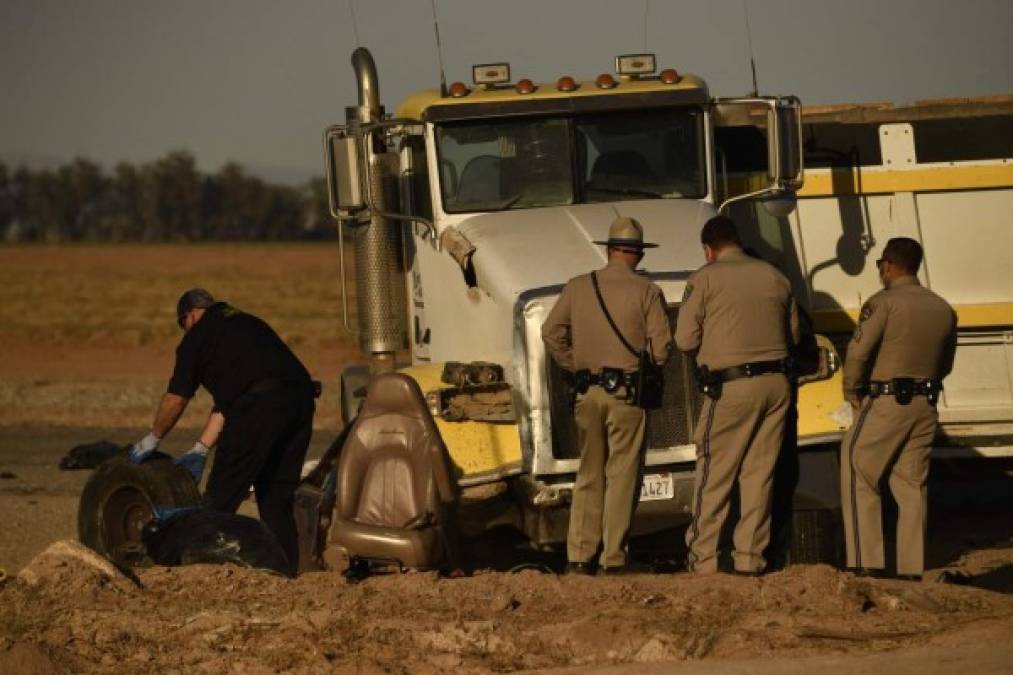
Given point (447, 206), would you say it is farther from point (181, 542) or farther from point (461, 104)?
point (181, 542)

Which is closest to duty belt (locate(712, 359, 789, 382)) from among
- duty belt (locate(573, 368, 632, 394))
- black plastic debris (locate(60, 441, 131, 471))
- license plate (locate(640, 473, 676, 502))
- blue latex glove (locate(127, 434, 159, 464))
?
duty belt (locate(573, 368, 632, 394))

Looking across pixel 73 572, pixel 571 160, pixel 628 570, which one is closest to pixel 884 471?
pixel 628 570

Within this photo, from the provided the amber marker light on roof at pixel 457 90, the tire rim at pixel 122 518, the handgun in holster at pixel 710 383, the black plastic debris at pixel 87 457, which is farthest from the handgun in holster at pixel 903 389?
the black plastic debris at pixel 87 457

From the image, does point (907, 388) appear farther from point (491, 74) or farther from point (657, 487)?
point (491, 74)

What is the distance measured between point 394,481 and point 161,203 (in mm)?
111511

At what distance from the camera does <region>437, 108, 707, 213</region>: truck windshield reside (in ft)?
41.5

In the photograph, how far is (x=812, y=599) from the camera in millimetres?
9117

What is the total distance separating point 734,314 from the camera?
33.5 feet

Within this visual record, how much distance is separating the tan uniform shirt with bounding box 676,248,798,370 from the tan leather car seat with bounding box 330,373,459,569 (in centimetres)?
149

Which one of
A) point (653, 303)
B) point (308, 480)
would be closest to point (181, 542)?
point (308, 480)

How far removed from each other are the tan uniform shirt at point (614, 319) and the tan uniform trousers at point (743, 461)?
1.55 ft

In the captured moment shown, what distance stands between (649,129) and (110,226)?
348ft

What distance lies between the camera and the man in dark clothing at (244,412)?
475 inches

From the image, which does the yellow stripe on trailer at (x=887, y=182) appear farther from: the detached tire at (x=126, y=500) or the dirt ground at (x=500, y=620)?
the detached tire at (x=126, y=500)
